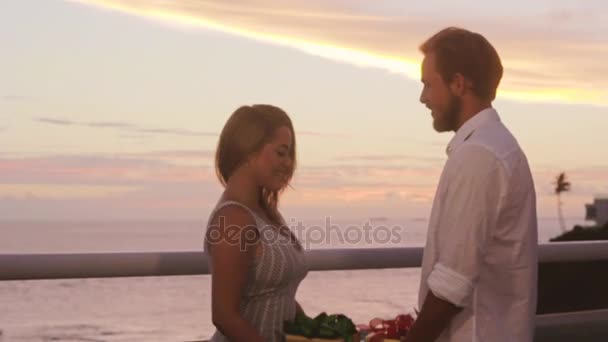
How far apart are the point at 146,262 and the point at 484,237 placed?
→ 4.96ft

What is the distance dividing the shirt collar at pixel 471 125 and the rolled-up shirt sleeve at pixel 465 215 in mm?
42

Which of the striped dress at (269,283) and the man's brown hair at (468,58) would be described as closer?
the man's brown hair at (468,58)

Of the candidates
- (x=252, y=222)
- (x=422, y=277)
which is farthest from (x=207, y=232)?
(x=422, y=277)

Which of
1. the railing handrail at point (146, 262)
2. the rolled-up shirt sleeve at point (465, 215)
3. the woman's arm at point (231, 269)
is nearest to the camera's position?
the rolled-up shirt sleeve at point (465, 215)

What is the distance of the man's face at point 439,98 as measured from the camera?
8.29ft

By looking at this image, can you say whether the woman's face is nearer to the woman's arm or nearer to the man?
the woman's arm

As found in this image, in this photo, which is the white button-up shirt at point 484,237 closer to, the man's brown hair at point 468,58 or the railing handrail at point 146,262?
the man's brown hair at point 468,58

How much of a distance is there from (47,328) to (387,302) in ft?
28.3

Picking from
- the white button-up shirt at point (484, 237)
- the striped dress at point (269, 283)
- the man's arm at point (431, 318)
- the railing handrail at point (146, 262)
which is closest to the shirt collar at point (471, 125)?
the white button-up shirt at point (484, 237)

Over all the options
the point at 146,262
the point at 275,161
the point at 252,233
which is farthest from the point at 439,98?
the point at 146,262

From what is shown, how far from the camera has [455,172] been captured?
2.48m

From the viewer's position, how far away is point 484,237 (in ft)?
8.21

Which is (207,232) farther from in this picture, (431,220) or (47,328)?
(47,328)

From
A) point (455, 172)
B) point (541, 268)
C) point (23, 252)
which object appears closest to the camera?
point (455, 172)
